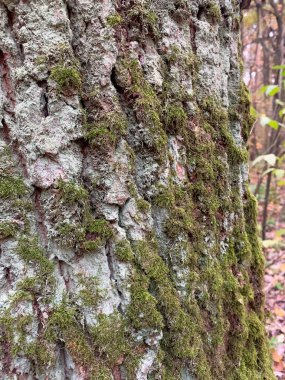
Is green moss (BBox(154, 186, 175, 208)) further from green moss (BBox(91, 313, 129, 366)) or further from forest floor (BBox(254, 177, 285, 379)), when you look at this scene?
forest floor (BBox(254, 177, 285, 379))

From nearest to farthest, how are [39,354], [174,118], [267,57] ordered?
[39,354] < [174,118] < [267,57]

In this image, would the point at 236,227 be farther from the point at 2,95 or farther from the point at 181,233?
the point at 2,95

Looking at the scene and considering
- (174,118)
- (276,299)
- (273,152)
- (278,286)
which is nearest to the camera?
(174,118)

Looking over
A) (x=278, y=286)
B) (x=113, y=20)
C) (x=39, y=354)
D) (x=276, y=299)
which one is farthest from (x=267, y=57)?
(x=39, y=354)

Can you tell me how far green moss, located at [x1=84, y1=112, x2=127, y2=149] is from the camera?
1.01 m

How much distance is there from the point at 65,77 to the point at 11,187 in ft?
1.22

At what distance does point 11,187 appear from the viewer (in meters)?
0.96

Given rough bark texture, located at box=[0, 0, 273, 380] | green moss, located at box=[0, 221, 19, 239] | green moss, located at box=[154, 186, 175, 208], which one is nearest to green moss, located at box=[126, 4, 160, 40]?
rough bark texture, located at box=[0, 0, 273, 380]

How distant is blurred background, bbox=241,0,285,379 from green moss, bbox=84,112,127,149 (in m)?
1.18

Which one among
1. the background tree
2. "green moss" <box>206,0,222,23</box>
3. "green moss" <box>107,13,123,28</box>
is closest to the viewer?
"green moss" <box>107,13,123,28</box>

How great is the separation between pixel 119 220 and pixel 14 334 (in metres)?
0.45

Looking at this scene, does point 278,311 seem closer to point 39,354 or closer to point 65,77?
point 39,354

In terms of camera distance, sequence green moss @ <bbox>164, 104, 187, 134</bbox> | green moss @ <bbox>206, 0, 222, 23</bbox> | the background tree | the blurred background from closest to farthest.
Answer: green moss @ <bbox>164, 104, 187, 134</bbox>, green moss @ <bbox>206, 0, 222, 23</bbox>, the blurred background, the background tree

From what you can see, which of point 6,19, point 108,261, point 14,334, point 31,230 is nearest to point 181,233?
point 108,261
